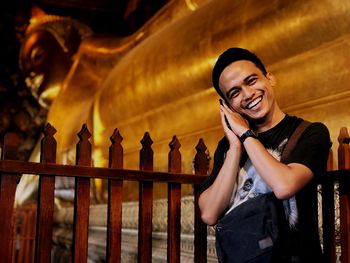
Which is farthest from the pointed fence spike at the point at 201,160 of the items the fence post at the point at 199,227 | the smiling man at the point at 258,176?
the smiling man at the point at 258,176

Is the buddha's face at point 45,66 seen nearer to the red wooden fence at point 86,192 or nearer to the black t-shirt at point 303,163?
the red wooden fence at point 86,192

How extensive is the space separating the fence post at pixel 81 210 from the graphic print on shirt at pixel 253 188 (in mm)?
398

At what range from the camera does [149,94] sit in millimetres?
2506

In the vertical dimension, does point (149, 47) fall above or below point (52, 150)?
above

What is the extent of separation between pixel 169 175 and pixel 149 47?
132 cm

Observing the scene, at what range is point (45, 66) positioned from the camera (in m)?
4.55

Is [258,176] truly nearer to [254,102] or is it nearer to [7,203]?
[254,102]

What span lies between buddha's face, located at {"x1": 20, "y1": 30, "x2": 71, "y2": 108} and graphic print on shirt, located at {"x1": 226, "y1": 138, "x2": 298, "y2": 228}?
3581 millimetres

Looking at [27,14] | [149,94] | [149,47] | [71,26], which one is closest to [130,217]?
[149,94]

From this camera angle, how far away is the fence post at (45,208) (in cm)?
126

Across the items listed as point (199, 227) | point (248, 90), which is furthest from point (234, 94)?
point (199, 227)

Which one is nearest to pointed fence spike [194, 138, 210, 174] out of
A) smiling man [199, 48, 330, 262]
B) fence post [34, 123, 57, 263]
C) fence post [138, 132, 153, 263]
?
fence post [138, 132, 153, 263]

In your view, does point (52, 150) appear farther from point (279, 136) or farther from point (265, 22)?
point (265, 22)

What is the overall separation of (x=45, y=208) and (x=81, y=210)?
Answer: 0.30 ft
